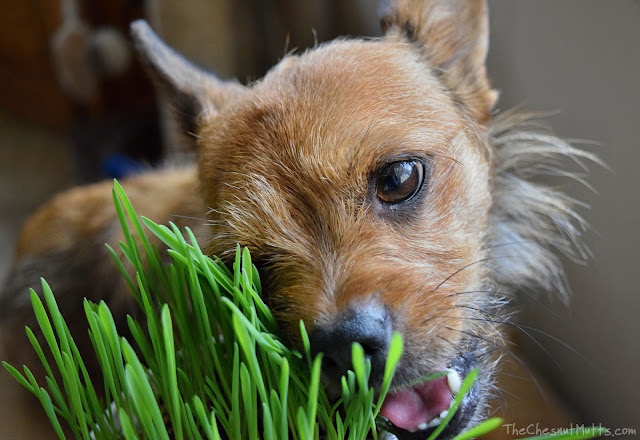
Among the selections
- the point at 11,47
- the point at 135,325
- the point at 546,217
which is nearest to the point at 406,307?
the point at 135,325

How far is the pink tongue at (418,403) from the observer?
95cm

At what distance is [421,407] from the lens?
964mm

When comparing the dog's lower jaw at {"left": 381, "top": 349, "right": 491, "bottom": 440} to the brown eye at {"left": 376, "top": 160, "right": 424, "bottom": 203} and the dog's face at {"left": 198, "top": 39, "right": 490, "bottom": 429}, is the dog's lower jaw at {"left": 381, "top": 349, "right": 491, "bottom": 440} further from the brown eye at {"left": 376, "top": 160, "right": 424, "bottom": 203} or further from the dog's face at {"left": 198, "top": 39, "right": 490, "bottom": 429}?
the brown eye at {"left": 376, "top": 160, "right": 424, "bottom": 203}

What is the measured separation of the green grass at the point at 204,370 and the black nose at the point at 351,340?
1.1 inches

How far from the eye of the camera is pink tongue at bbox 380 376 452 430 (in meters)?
0.95

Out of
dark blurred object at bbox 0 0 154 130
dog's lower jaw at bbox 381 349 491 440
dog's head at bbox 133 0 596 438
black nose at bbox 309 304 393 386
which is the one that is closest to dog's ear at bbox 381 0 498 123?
dog's head at bbox 133 0 596 438

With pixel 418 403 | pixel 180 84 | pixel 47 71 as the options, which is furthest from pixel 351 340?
pixel 47 71

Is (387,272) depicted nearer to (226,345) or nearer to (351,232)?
(351,232)

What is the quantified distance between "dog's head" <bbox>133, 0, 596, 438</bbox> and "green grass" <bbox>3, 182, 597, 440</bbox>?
74 mm

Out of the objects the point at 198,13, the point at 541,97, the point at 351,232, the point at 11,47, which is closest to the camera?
the point at 351,232

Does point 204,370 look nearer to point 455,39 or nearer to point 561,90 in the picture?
point 455,39

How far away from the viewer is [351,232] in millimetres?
1030

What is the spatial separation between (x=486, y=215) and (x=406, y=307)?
0.44 metres

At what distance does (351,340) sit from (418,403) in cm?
19
